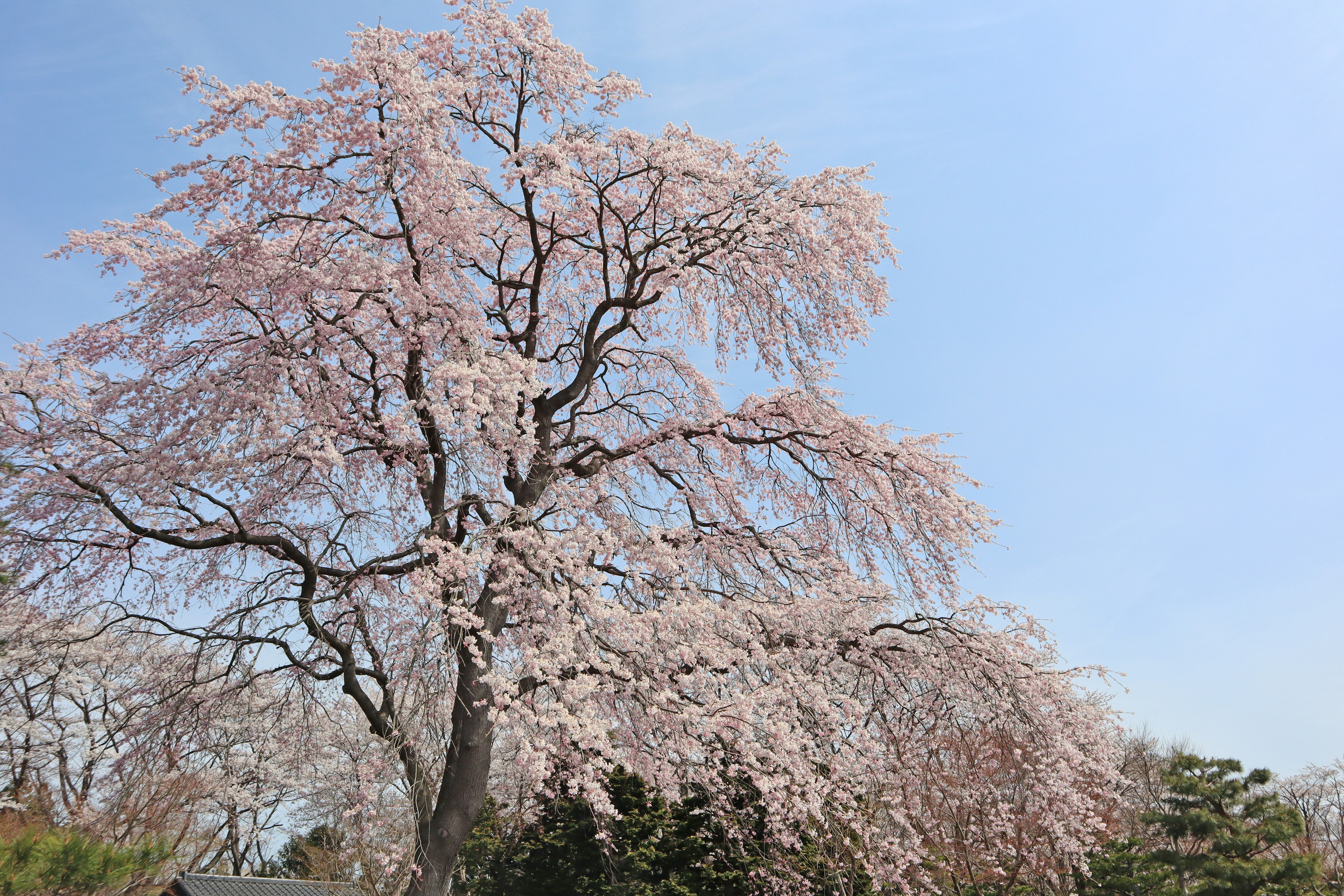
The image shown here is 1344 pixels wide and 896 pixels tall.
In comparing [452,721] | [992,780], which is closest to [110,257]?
[452,721]

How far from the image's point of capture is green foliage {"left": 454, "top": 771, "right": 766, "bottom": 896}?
1158 centimetres

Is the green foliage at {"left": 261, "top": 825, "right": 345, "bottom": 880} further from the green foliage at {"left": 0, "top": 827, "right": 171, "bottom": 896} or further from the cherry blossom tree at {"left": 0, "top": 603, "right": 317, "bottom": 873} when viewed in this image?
the green foliage at {"left": 0, "top": 827, "right": 171, "bottom": 896}

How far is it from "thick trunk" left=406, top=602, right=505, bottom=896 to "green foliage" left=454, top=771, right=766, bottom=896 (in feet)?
10.1

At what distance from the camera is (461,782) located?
7699 millimetres

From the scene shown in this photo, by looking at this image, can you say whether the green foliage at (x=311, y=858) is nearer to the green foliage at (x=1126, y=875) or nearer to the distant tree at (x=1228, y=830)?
the green foliage at (x=1126, y=875)

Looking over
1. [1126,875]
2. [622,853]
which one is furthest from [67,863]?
[1126,875]

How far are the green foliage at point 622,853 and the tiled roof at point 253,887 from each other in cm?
343

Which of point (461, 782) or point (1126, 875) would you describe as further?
point (1126, 875)

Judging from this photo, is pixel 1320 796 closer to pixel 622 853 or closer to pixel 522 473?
pixel 622 853

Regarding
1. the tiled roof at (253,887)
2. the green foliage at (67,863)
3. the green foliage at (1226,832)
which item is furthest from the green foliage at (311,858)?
the green foliage at (1226,832)

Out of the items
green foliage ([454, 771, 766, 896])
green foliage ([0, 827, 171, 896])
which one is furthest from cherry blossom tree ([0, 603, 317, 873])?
green foliage ([454, 771, 766, 896])

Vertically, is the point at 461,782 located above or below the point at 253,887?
above

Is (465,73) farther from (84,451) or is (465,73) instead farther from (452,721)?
(452,721)

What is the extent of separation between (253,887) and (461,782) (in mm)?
13463
